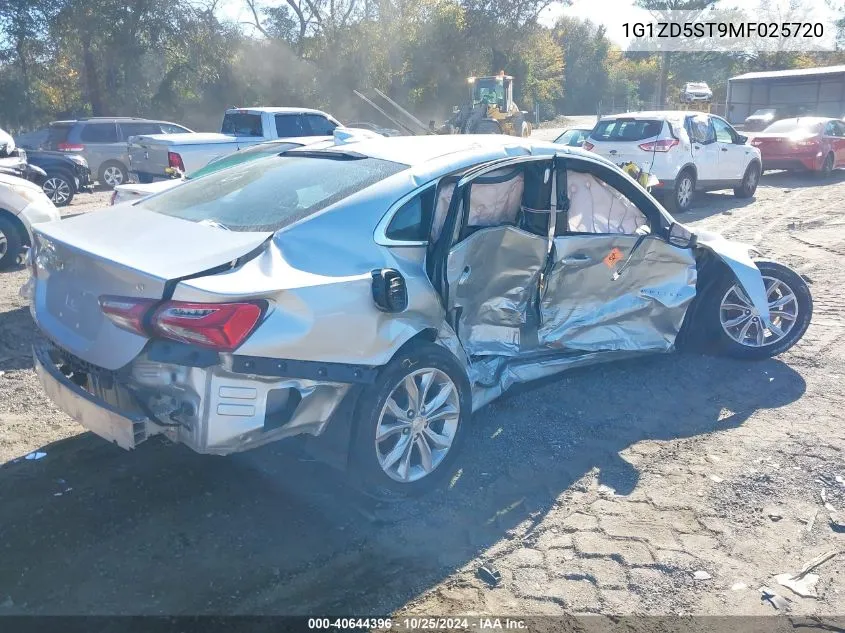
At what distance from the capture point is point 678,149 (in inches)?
528

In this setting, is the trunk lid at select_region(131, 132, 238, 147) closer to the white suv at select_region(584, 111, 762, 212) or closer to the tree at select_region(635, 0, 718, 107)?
the white suv at select_region(584, 111, 762, 212)

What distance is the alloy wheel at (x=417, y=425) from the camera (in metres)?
3.79

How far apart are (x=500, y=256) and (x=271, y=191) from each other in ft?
4.42

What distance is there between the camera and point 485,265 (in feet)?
14.6

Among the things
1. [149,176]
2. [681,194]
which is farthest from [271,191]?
[149,176]

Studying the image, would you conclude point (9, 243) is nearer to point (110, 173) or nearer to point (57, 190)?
Result: point (57, 190)

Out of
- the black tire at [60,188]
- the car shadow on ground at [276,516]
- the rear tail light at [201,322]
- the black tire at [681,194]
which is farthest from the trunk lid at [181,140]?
the rear tail light at [201,322]

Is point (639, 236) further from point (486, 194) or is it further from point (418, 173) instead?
point (418, 173)

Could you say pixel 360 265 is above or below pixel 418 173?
below

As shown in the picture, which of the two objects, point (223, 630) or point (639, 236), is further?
point (639, 236)

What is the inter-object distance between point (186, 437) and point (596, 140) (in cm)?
1251

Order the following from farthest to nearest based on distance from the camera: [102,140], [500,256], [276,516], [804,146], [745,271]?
[102,140] → [804,146] → [745,271] → [500,256] → [276,516]

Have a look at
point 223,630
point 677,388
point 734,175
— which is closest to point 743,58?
point 734,175

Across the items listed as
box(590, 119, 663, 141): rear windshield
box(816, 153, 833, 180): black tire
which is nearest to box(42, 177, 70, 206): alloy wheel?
box(590, 119, 663, 141): rear windshield
